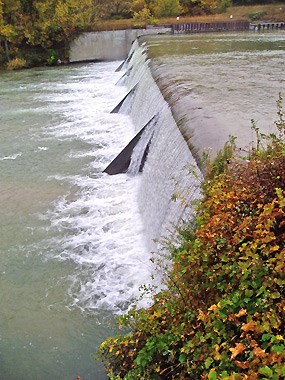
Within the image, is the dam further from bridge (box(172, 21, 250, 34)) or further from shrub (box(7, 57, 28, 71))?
bridge (box(172, 21, 250, 34))

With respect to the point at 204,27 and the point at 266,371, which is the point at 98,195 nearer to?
the point at 266,371

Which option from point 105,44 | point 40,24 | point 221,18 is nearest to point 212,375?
point 40,24

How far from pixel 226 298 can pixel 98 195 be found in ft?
18.0

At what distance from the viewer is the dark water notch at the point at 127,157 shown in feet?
28.6

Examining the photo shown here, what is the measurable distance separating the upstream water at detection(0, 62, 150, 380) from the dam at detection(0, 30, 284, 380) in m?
0.02

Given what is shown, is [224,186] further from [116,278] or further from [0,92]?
[0,92]

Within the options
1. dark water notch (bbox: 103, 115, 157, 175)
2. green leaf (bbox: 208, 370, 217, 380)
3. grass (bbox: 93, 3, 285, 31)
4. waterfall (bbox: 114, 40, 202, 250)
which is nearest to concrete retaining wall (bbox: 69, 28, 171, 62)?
grass (bbox: 93, 3, 285, 31)

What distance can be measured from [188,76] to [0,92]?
10.6 m

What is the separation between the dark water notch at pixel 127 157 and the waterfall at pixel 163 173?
46 millimetres

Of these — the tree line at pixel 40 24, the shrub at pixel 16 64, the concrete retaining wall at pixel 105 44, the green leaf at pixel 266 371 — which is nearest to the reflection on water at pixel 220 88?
the green leaf at pixel 266 371

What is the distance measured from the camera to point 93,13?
28562 mm

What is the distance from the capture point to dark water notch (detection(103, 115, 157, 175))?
8.73 meters

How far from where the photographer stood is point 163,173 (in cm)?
692

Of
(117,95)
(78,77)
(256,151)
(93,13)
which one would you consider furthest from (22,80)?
(256,151)
